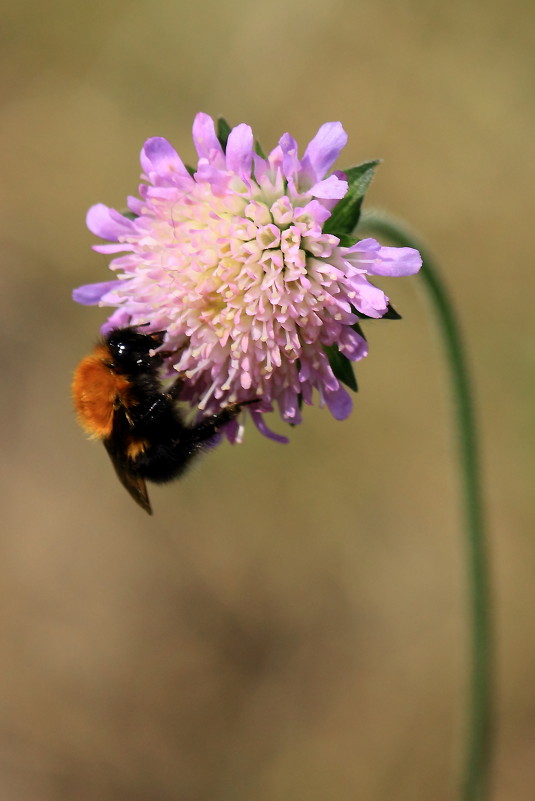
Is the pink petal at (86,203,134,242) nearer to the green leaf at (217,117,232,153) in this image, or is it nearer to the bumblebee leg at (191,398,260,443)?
the green leaf at (217,117,232,153)

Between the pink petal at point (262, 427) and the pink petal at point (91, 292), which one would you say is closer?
the pink petal at point (262, 427)

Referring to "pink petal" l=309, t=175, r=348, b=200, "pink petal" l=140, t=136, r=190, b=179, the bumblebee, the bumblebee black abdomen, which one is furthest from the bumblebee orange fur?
"pink petal" l=309, t=175, r=348, b=200

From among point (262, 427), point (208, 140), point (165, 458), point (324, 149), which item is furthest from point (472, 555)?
point (208, 140)

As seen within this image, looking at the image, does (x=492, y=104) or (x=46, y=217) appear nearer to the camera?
(x=492, y=104)

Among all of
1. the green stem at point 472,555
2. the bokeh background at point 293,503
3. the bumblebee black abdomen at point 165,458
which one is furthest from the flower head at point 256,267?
the bokeh background at point 293,503

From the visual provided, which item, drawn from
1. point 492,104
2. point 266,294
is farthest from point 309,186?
point 492,104

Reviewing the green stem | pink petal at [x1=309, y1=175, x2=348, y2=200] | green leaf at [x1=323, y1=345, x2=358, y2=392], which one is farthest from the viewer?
the green stem

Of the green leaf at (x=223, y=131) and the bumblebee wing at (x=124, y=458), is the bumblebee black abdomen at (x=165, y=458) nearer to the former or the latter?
the bumblebee wing at (x=124, y=458)

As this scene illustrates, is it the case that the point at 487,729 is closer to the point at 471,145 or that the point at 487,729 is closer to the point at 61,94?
the point at 471,145
